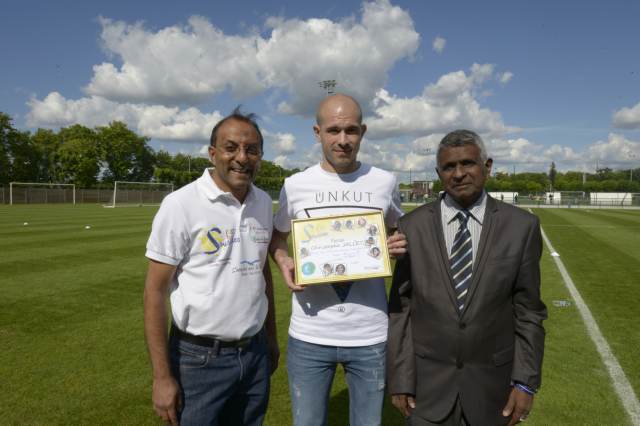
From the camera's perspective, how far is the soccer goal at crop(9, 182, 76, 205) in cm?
5137

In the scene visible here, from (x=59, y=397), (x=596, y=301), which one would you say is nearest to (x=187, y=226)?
(x=59, y=397)

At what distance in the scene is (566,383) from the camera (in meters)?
4.62

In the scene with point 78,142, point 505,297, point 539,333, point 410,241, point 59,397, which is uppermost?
point 78,142

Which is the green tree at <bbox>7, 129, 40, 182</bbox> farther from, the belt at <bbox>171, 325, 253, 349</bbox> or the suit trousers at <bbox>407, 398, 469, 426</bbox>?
the suit trousers at <bbox>407, 398, 469, 426</bbox>

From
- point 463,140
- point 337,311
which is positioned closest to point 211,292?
point 337,311

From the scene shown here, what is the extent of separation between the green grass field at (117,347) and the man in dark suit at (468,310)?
204 centimetres

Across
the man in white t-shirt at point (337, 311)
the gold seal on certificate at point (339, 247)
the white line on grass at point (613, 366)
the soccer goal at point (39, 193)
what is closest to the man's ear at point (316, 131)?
the man in white t-shirt at point (337, 311)

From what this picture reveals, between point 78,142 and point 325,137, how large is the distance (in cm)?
7237

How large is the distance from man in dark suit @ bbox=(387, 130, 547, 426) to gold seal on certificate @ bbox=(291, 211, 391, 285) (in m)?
0.19

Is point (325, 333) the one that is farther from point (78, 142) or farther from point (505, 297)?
point (78, 142)

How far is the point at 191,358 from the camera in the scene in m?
2.36

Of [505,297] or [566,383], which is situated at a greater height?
[505,297]

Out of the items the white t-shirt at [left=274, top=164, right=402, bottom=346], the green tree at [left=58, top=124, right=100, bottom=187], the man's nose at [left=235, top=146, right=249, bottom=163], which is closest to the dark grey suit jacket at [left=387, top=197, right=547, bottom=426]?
the white t-shirt at [left=274, top=164, right=402, bottom=346]

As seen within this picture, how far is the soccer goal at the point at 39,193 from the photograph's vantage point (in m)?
51.4
